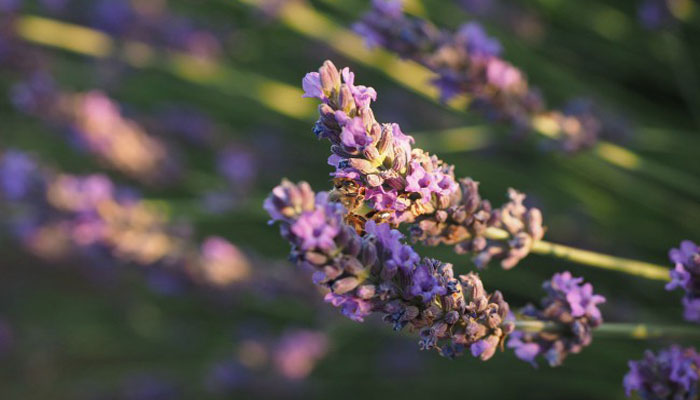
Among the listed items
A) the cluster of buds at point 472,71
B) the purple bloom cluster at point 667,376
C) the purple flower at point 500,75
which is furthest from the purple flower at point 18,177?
the purple bloom cluster at point 667,376

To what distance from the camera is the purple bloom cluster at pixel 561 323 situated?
80cm

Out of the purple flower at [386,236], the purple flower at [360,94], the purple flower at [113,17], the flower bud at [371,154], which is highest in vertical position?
the purple flower at [113,17]

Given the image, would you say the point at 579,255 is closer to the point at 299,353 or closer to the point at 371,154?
the point at 371,154

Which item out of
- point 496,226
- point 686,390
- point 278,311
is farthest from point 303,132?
point 686,390

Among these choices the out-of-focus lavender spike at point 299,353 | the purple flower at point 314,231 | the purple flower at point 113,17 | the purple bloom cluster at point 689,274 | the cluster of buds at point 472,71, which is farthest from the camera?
the purple flower at point 113,17

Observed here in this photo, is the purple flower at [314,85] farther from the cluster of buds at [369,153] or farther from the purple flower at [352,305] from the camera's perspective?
the purple flower at [352,305]

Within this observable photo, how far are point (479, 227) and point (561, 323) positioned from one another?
17 cm

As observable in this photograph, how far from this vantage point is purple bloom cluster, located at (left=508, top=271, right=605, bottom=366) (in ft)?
2.64

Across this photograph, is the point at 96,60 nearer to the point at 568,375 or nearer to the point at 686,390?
the point at 568,375

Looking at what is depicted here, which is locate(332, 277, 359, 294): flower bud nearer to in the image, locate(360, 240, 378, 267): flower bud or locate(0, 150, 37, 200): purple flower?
locate(360, 240, 378, 267): flower bud

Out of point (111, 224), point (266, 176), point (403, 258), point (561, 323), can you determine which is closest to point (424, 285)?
point (403, 258)

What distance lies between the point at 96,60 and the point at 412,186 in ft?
5.64

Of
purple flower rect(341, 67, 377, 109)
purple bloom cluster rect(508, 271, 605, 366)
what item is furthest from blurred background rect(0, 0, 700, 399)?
purple flower rect(341, 67, 377, 109)

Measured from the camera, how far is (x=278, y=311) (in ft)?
7.04
